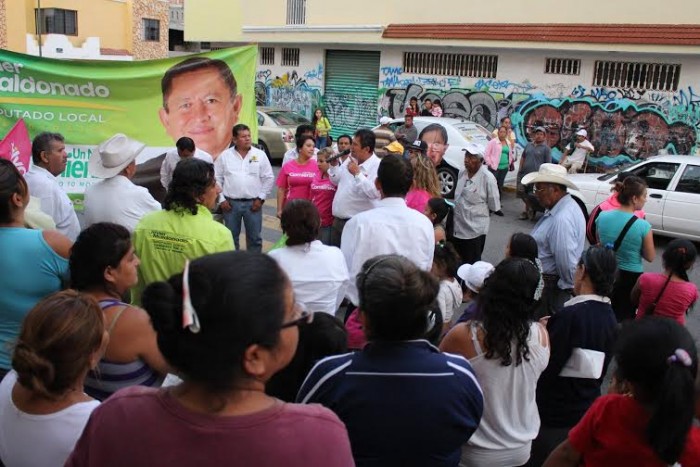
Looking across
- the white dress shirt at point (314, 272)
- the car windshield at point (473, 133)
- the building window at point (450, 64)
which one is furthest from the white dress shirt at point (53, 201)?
the building window at point (450, 64)

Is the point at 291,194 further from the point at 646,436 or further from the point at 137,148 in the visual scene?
the point at 646,436

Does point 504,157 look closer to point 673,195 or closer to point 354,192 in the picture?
point 673,195

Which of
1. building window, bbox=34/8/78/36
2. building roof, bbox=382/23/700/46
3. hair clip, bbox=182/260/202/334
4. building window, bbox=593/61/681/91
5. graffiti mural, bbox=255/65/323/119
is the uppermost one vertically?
building window, bbox=34/8/78/36

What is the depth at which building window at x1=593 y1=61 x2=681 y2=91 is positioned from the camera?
14883 mm

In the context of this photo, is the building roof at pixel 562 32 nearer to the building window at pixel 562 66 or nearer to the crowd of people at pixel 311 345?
the building window at pixel 562 66

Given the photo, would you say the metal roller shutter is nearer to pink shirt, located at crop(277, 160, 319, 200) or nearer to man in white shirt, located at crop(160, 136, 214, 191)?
pink shirt, located at crop(277, 160, 319, 200)

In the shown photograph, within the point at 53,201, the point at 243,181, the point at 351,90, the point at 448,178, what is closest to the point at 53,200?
the point at 53,201

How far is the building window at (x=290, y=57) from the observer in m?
23.5

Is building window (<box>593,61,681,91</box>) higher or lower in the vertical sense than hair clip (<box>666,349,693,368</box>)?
higher

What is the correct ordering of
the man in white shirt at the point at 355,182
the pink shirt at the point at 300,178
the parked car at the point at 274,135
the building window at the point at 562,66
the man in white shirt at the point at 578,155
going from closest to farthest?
the man in white shirt at the point at 355,182 < the pink shirt at the point at 300,178 < the man in white shirt at the point at 578,155 < the building window at the point at 562,66 < the parked car at the point at 274,135

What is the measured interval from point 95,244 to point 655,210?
938 centimetres

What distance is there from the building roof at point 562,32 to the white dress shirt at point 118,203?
13.7 m

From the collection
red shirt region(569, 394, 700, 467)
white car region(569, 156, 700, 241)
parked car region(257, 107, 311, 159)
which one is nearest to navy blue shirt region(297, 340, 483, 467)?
red shirt region(569, 394, 700, 467)

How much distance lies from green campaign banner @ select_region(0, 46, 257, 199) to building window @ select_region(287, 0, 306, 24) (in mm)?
16371
